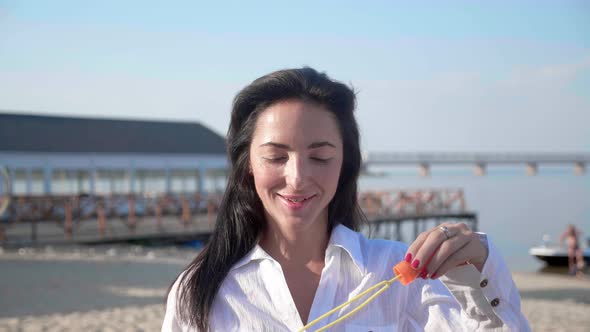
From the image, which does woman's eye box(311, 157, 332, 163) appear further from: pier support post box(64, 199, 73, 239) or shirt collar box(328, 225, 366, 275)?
pier support post box(64, 199, 73, 239)

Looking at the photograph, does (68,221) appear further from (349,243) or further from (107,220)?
(349,243)

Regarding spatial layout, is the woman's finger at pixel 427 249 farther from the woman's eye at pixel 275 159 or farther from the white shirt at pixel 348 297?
the woman's eye at pixel 275 159

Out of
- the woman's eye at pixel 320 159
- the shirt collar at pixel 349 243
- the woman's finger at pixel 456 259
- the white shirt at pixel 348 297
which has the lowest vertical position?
the white shirt at pixel 348 297

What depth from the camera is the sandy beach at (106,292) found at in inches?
324

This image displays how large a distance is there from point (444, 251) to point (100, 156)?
2372 cm

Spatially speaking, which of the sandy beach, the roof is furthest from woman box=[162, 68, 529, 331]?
the roof

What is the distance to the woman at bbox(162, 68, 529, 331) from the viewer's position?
171 cm

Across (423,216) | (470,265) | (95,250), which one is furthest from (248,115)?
(423,216)

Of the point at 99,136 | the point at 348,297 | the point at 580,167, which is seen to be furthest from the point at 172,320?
the point at 580,167

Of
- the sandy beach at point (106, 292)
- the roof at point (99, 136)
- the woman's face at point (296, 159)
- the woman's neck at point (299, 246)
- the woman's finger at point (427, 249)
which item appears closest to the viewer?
the woman's finger at point (427, 249)

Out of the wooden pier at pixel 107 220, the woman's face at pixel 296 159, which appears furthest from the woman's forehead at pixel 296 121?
the wooden pier at pixel 107 220

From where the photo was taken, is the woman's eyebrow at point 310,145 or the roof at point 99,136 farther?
the roof at point 99,136

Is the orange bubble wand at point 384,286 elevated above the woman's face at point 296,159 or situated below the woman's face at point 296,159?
below

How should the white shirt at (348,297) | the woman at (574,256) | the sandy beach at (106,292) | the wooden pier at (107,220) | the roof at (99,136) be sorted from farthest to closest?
the roof at (99,136), the woman at (574,256), the wooden pier at (107,220), the sandy beach at (106,292), the white shirt at (348,297)
